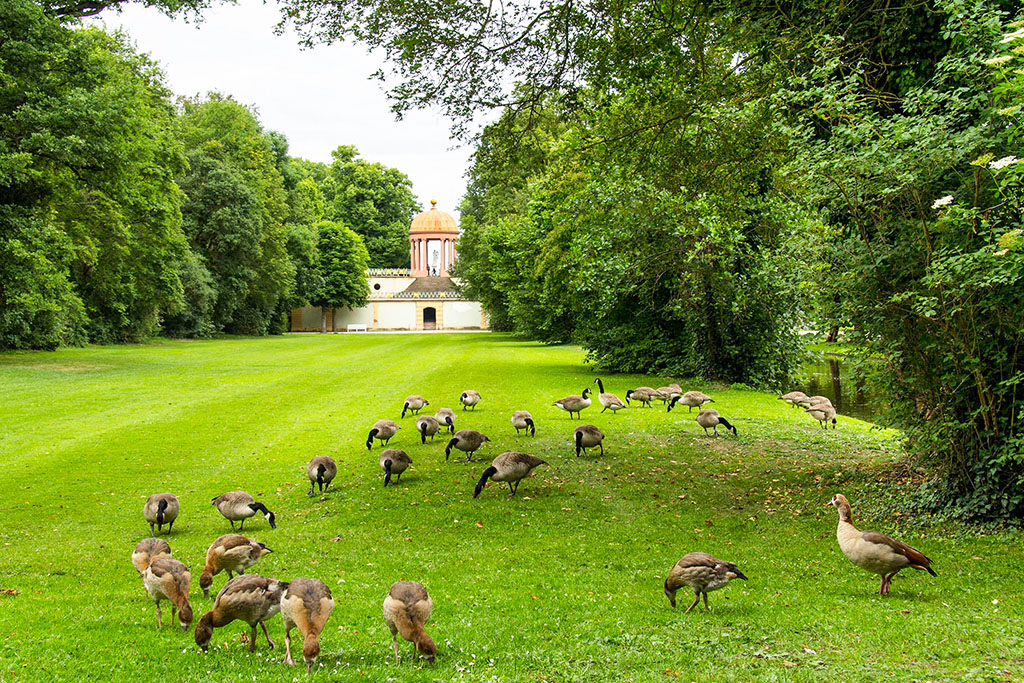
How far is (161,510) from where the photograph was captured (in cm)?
910

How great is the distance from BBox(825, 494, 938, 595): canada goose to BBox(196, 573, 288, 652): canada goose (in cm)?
525

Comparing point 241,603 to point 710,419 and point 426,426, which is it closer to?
point 426,426

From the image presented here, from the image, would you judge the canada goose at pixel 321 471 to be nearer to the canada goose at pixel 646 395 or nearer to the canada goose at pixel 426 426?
the canada goose at pixel 426 426

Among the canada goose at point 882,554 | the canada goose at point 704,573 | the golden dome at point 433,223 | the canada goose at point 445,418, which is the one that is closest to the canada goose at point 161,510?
the canada goose at point 704,573

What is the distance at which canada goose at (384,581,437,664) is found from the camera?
5621 mm

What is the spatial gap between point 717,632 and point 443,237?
381 ft

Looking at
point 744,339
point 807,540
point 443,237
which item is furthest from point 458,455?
point 443,237

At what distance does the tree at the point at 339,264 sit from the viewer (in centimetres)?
8881

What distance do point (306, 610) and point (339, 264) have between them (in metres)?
87.5

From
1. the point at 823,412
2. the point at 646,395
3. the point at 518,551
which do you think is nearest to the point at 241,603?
the point at 518,551

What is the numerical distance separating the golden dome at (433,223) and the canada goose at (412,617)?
11532cm

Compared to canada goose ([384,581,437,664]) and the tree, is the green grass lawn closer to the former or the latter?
canada goose ([384,581,437,664])

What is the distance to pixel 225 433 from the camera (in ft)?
56.1

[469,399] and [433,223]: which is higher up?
[433,223]
